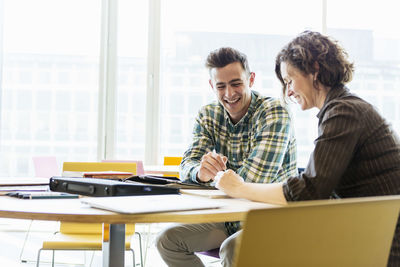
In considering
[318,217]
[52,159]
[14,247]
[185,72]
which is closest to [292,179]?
[318,217]

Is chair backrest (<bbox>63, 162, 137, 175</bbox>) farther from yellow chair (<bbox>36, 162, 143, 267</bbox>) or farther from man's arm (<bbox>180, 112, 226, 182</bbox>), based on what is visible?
man's arm (<bbox>180, 112, 226, 182</bbox>)

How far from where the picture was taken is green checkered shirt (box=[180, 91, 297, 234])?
2.08 metres

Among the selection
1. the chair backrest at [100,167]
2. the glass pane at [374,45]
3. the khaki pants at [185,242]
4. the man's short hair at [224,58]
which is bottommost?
the khaki pants at [185,242]

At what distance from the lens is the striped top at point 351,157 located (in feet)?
4.59

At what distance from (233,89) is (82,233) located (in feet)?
3.98

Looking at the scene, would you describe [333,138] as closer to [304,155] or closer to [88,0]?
[304,155]

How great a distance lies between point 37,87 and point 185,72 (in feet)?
5.48

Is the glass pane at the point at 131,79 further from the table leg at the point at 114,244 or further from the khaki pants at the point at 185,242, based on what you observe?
the table leg at the point at 114,244

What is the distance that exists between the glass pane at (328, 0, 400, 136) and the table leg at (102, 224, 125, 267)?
4.53m

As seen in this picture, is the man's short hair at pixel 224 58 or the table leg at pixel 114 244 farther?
the man's short hair at pixel 224 58

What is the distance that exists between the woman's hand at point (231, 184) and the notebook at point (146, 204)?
14 centimetres

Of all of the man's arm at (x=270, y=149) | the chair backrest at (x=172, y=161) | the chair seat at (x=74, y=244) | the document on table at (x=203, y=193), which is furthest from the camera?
the chair backrest at (x=172, y=161)

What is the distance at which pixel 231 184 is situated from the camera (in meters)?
1.60

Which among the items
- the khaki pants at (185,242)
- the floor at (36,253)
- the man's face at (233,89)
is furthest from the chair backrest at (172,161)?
the khaki pants at (185,242)
